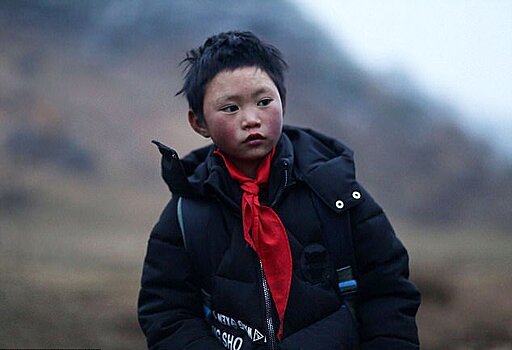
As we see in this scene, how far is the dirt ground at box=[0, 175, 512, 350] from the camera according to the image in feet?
8.49

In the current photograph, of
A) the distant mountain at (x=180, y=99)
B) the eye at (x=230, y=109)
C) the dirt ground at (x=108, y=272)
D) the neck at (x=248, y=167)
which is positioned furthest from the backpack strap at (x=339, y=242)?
the distant mountain at (x=180, y=99)

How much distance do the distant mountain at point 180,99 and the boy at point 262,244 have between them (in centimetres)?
111

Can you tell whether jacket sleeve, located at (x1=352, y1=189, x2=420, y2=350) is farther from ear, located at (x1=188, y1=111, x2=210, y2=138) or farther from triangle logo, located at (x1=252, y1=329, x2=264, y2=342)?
ear, located at (x1=188, y1=111, x2=210, y2=138)

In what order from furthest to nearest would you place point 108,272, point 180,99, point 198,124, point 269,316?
point 180,99 < point 108,272 < point 198,124 < point 269,316

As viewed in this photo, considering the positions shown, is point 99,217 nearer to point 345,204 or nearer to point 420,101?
point 420,101

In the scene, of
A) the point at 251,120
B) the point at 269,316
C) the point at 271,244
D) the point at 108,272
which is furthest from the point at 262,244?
the point at 108,272

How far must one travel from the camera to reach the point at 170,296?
Answer: 5.59 feet

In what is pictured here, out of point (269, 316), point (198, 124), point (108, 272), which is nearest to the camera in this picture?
point (269, 316)

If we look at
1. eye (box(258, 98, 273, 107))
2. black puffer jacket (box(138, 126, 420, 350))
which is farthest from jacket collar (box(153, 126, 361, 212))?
eye (box(258, 98, 273, 107))

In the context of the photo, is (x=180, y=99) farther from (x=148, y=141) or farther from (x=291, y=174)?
(x=291, y=174)

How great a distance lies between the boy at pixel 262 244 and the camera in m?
1.64

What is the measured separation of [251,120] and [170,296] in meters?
0.41

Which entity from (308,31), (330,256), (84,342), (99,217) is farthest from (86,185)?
(330,256)

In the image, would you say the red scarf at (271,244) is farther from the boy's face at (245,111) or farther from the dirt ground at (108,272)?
the dirt ground at (108,272)
